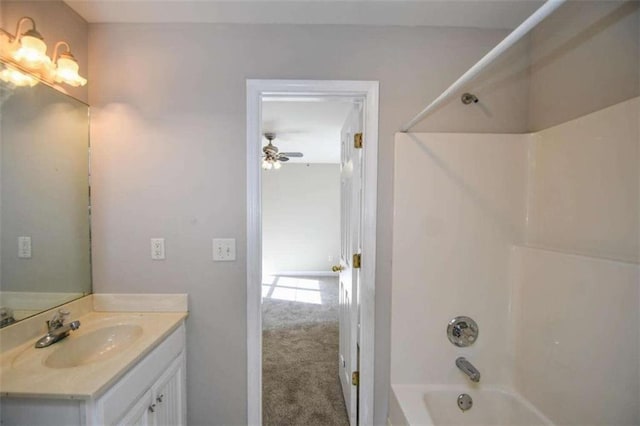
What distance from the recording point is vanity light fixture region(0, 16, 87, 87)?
1045 millimetres

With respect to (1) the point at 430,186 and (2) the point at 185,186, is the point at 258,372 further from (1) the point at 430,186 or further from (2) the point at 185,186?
(1) the point at 430,186

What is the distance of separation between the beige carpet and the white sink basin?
1.11 meters

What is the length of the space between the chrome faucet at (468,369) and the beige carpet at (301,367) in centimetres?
89

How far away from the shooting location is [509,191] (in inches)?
56.6

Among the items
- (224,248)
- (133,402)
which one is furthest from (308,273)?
(133,402)

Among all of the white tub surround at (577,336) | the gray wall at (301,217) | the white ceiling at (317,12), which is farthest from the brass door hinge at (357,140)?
the gray wall at (301,217)

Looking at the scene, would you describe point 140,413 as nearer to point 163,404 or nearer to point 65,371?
point 163,404

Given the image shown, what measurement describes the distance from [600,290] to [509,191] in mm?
605

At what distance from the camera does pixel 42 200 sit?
1.24 meters

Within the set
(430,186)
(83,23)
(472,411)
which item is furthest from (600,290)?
(83,23)

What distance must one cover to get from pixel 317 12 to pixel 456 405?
2.25m

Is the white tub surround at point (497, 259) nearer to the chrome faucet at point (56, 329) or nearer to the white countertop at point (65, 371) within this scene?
the white countertop at point (65, 371)

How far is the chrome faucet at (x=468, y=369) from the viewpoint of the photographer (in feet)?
4.33

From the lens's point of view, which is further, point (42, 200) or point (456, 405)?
point (456, 405)
